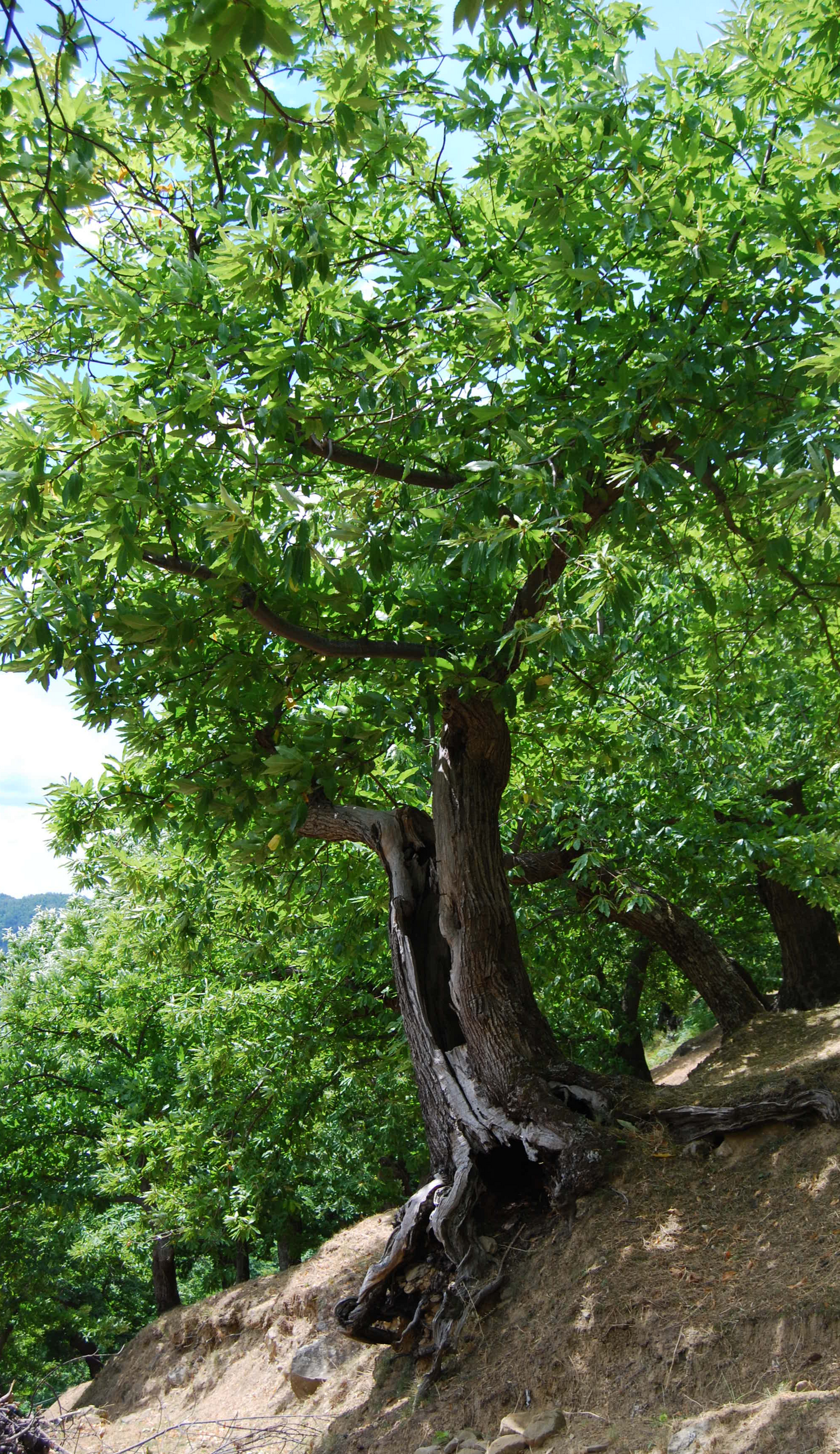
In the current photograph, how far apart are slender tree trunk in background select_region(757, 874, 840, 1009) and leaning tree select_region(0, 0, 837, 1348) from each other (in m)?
6.37

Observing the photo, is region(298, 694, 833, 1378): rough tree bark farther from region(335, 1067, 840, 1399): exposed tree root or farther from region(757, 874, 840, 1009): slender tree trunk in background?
region(757, 874, 840, 1009): slender tree trunk in background

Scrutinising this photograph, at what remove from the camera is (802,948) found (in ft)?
39.8

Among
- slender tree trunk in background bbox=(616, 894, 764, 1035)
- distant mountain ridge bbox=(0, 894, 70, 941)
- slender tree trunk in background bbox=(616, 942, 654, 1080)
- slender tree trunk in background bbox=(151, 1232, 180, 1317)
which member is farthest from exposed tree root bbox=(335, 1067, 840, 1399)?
distant mountain ridge bbox=(0, 894, 70, 941)

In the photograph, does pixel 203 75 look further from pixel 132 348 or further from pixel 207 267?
pixel 132 348

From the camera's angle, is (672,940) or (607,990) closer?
(672,940)

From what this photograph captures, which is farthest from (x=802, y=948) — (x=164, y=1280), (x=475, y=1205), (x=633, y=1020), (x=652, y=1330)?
(x=164, y=1280)

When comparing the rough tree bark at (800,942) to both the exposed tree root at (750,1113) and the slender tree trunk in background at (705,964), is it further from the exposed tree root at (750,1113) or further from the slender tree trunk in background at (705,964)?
the exposed tree root at (750,1113)

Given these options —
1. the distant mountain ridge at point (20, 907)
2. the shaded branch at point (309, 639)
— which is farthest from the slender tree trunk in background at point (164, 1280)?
the distant mountain ridge at point (20, 907)

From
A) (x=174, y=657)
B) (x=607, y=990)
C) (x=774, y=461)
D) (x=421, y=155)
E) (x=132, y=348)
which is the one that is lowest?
(x=607, y=990)

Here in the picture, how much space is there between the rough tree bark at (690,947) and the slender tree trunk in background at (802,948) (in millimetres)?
1419

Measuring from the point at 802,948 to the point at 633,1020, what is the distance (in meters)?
4.90

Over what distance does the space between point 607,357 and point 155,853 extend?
9.32 m

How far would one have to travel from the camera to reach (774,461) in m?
3.88

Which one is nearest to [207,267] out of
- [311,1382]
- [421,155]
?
[421,155]
